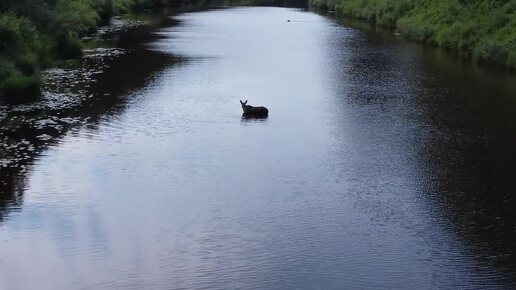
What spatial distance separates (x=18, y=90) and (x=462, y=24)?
3017 centimetres

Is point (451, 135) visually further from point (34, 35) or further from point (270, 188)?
point (34, 35)

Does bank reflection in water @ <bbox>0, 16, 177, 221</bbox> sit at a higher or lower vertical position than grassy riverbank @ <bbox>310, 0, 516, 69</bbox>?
lower

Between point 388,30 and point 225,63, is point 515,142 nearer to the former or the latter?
point 225,63

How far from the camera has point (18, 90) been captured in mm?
29094

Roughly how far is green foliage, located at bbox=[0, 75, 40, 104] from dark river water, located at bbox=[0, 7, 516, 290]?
2310 millimetres

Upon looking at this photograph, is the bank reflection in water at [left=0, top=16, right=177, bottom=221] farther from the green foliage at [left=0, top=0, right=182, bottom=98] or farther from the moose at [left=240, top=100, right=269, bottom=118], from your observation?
the moose at [left=240, top=100, right=269, bottom=118]

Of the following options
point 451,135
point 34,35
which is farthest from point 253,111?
point 34,35

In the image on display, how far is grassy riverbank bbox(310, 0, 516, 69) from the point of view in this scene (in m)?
41.3

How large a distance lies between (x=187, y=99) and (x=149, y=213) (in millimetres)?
13715

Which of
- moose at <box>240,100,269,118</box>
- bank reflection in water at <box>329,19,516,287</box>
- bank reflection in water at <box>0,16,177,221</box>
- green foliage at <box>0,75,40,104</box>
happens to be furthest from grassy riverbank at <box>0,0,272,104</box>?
bank reflection in water at <box>329,19,516,287</box>

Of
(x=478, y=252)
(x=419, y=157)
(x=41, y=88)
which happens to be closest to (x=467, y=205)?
(x=478, y=252)

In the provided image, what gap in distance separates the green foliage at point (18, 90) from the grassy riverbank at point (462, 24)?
936 inches

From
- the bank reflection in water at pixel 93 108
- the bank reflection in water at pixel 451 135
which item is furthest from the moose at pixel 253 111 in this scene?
the bank reflection in water at pixel 93 108

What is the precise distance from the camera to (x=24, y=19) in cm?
3644
